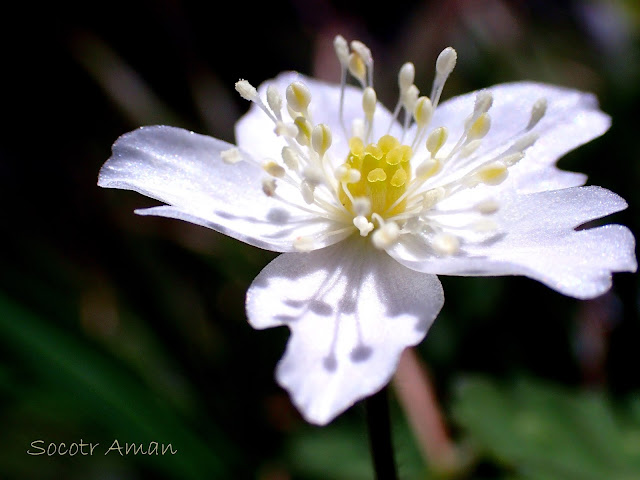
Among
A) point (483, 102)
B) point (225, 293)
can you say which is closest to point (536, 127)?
point (483, 102)

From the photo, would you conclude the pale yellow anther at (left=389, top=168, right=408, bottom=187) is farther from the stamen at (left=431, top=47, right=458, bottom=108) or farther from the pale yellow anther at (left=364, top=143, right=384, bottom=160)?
the stamen at (left=431, top=47, right=458, bottom=108)

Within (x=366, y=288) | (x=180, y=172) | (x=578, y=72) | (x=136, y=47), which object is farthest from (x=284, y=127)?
(x=136, y=47)

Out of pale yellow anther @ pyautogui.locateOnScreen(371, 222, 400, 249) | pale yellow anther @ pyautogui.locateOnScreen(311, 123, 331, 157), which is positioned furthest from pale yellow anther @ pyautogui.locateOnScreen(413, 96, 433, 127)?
pale yellow anther @ pyautogui.locateOnScreen(371, 222, 400, 249)

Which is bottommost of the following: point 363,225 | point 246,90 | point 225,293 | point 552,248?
point 225,293

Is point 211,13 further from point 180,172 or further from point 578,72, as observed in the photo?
point 180,172

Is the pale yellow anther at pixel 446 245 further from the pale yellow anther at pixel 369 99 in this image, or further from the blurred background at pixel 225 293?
the blurred background at pixel 225 293

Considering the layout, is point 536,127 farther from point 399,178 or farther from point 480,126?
point 399,178
